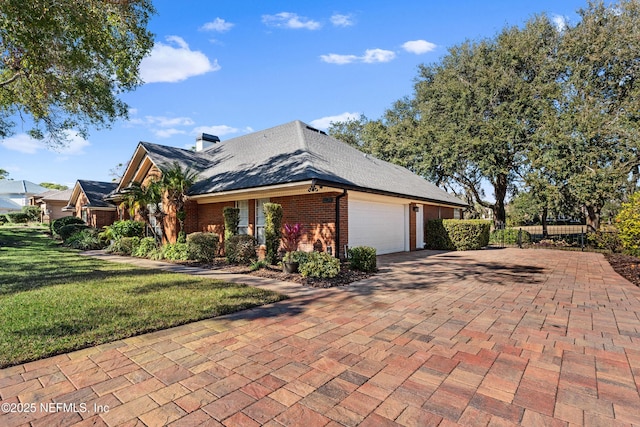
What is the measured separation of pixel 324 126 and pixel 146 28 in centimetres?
2417

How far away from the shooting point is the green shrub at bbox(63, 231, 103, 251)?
16.6 meters

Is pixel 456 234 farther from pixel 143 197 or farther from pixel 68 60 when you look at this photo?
pixel 68 60

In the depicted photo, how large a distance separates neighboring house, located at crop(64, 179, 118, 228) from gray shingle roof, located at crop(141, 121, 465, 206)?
Answer: 31.8 ft

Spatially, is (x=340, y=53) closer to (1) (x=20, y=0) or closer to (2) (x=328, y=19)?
(2) (x=328, y=19)

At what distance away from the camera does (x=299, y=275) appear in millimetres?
8398

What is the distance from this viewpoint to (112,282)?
24.5 ft

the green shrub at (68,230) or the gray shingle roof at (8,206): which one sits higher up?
the gray shingle roof at (8,206)

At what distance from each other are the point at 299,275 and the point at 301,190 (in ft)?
10.8

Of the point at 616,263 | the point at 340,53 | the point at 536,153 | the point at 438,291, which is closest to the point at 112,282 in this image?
the point at 438,291

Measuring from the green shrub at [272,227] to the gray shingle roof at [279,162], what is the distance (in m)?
0.91

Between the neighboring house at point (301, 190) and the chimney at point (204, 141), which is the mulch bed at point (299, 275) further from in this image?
the chimney at point (204, 141)

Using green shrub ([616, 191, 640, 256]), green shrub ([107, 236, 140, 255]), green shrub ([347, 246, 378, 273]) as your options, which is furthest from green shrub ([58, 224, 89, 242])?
green shrub ([616, 191, 640, 256])

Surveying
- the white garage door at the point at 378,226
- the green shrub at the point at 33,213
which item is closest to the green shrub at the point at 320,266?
the white garage door at the point at 378,226

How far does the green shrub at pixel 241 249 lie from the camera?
1058 centimetres
